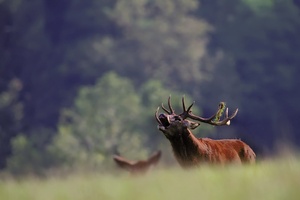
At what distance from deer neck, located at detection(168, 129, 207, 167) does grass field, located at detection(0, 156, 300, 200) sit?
4380 mm

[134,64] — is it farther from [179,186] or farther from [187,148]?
[179,186]

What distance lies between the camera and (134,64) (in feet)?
193

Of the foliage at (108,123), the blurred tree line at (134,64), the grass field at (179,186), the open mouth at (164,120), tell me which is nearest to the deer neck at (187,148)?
the open mouth at (164,120)

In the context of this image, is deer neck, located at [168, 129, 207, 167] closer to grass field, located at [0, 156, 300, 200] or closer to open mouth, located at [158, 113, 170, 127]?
open mouth, located at [158, 113, 170, 127]

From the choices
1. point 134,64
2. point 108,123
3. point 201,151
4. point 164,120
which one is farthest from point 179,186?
point 134,64

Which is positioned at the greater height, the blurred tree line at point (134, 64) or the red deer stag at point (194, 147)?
the blurred tree line at point (134, 64)

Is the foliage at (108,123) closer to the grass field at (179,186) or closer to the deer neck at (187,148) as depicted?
the deer neck at (187,148)

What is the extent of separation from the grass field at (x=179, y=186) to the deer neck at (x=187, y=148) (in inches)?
172

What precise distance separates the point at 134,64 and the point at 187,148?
4639 cm

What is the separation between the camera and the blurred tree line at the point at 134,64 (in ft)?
167

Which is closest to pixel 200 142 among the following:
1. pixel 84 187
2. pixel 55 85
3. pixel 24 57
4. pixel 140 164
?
pixel 140 164

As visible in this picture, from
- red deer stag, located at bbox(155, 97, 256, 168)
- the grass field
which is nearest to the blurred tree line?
red deer stag, located at bbox(155, 97, 256, 168)

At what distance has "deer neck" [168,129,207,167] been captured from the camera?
12.3 m

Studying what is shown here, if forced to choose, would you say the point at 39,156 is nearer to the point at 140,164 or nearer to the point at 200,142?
the point at 140,164
